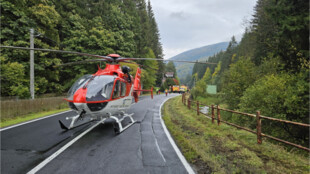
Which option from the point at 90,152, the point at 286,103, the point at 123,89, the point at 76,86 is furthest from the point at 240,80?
the point at 90,152

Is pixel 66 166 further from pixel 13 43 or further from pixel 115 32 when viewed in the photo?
pixel 115 32

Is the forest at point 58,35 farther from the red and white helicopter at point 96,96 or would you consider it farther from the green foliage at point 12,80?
the red and white helicopter at point 96,96

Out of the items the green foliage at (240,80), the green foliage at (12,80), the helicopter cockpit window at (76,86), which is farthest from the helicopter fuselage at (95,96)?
the green foliage at (240,80)

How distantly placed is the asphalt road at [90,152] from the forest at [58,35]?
5.73 metres

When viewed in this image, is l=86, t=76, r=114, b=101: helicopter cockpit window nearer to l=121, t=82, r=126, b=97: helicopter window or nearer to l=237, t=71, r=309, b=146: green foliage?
l=121, t=82, r=126, b=97: helicopter window

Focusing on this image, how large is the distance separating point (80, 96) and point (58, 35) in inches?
762

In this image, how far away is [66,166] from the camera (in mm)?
3643

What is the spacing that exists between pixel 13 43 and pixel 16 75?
4153 mm

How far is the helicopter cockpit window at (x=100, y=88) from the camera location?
5773 millimetres

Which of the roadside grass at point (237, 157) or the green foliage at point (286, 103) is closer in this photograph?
the roadside grass at point (237, 157)

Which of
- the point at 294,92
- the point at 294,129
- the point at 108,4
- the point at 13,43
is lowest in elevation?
the point at 294,129

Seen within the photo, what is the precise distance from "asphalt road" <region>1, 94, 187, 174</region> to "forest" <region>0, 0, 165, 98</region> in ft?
18.8

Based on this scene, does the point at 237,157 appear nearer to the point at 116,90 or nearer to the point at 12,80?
the point at 116,90

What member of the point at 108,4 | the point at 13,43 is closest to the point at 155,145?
the point at 13,43
